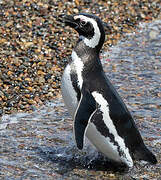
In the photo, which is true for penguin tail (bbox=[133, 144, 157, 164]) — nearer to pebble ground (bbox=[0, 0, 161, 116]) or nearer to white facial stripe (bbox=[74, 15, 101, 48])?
white facial stripe (bbox=[74, 15, 101, 48])

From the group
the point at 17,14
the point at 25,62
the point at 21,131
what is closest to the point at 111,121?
the point at 21,131

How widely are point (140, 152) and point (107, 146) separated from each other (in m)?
0.37

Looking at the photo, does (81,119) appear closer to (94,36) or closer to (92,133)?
(92,133)

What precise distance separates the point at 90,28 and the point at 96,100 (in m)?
0.71

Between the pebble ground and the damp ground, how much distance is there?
1.19 feet

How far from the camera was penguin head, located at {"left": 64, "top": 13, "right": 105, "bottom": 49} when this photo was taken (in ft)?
17.5

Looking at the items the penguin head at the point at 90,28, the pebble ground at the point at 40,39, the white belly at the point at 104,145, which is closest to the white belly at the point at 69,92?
the white belly at the point at 104,145

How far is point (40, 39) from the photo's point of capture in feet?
29.2

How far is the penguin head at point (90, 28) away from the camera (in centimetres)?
534

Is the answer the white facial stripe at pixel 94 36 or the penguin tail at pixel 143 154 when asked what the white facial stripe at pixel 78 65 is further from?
the penguin tail at pixel 143 154

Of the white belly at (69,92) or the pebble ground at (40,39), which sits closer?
the white belly at (69,92)

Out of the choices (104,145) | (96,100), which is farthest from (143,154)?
(96,100)

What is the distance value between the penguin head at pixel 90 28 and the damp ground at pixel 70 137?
1094 mm

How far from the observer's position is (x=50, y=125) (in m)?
6.59
